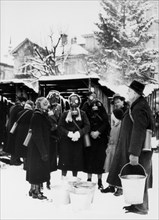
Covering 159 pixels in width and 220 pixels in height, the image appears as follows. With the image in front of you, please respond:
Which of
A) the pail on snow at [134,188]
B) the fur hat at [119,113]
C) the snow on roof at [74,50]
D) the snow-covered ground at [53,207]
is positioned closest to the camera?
the pail on snow at [134,188]

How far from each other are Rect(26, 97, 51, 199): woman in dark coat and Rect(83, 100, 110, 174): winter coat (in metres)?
0.87

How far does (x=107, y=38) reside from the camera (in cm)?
1442

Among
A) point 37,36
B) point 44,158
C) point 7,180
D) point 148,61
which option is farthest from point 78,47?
point 44,158

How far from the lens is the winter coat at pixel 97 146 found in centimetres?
533

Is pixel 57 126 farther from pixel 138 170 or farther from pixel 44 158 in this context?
pixel 138 170

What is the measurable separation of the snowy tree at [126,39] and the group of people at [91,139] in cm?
706

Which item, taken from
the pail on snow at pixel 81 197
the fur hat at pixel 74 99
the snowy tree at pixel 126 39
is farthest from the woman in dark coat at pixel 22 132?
the snowy tree at pixel 126 39

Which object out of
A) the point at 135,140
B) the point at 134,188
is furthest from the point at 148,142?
the point at 134,188

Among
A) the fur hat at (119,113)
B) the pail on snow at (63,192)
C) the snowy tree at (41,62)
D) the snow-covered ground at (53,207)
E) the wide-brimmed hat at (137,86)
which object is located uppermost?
the snowy tree at (41,62)

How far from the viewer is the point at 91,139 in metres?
5.35

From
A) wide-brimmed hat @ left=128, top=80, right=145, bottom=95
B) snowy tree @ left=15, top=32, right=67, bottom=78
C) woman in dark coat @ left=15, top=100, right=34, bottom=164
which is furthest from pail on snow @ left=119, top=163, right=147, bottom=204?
snowy tree @ left=15, top=32, right=67, bottom=78

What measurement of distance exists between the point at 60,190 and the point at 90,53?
33.5 ft

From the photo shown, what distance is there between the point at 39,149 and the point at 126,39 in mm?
10278

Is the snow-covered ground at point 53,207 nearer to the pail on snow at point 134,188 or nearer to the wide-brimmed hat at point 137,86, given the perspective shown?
the pail on snow at point 134,188
